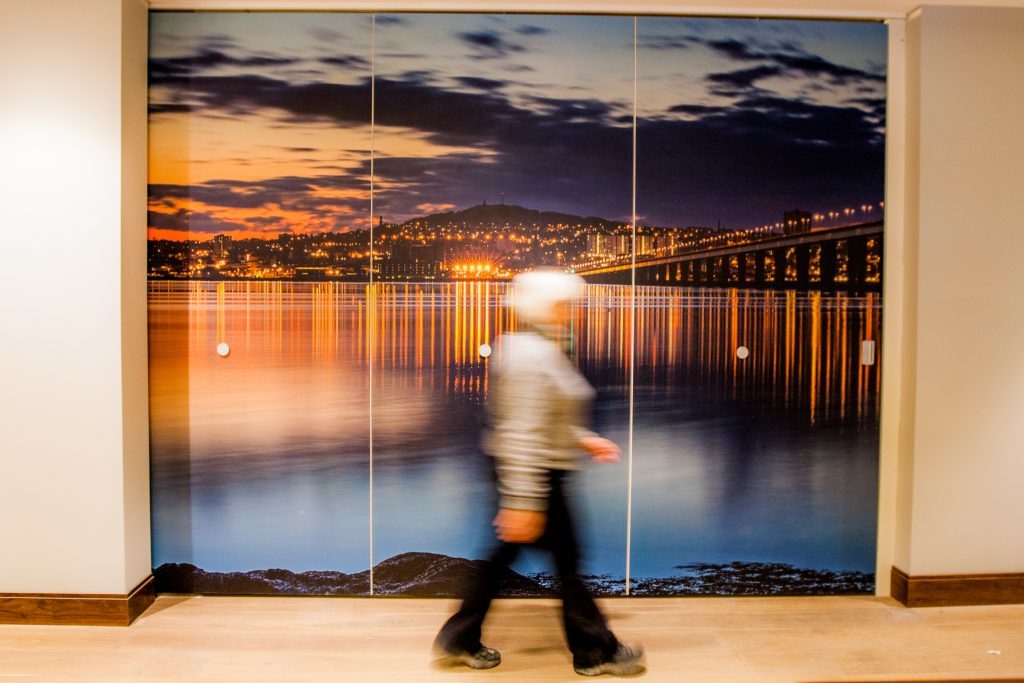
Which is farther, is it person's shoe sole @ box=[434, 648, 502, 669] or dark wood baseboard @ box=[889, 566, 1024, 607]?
dark wood baseboard @ box=[889, 566, 1024, 607]

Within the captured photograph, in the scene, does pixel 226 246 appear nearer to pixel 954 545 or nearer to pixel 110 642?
pixel 110 642

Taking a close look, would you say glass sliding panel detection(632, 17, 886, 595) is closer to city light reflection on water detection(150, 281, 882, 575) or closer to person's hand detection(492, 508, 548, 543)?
city light reflection on water detection(150, 281, 882, 575)

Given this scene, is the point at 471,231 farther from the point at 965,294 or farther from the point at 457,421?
the point at 965,294

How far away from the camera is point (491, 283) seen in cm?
350

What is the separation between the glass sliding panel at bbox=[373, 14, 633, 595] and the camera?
Answer: 3434mm

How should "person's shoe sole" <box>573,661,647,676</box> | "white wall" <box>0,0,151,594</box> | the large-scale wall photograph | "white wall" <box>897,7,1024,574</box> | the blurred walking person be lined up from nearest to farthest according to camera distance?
the blurred walking person
"person's shoe sole" <box>573,661,647,676</box>
"white wall" <box>0,0,151,594</box>
"white wall" <box>897,7,1024,574</box>
the large-scale wall photograph

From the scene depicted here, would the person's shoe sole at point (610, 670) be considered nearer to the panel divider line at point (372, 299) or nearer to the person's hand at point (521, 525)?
the person's hand at point (521, 525)

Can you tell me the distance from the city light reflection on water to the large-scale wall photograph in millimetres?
15

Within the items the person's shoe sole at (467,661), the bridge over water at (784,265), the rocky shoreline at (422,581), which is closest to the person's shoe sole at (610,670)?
the person's shoe sole at (467,661)

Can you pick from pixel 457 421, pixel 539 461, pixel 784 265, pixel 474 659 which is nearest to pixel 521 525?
pixel 539 461

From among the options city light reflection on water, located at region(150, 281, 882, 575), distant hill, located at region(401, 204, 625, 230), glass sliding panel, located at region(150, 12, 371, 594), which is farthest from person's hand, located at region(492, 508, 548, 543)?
distant hill, located at region(401, 204, 625, 230)

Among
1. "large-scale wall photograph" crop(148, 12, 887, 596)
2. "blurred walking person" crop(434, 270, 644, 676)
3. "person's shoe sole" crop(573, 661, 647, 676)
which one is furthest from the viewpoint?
"large-scale wall photograph" crop(148, 12, 887, 596)

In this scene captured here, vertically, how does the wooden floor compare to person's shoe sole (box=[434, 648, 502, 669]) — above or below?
below

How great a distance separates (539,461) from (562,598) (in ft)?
1.97
